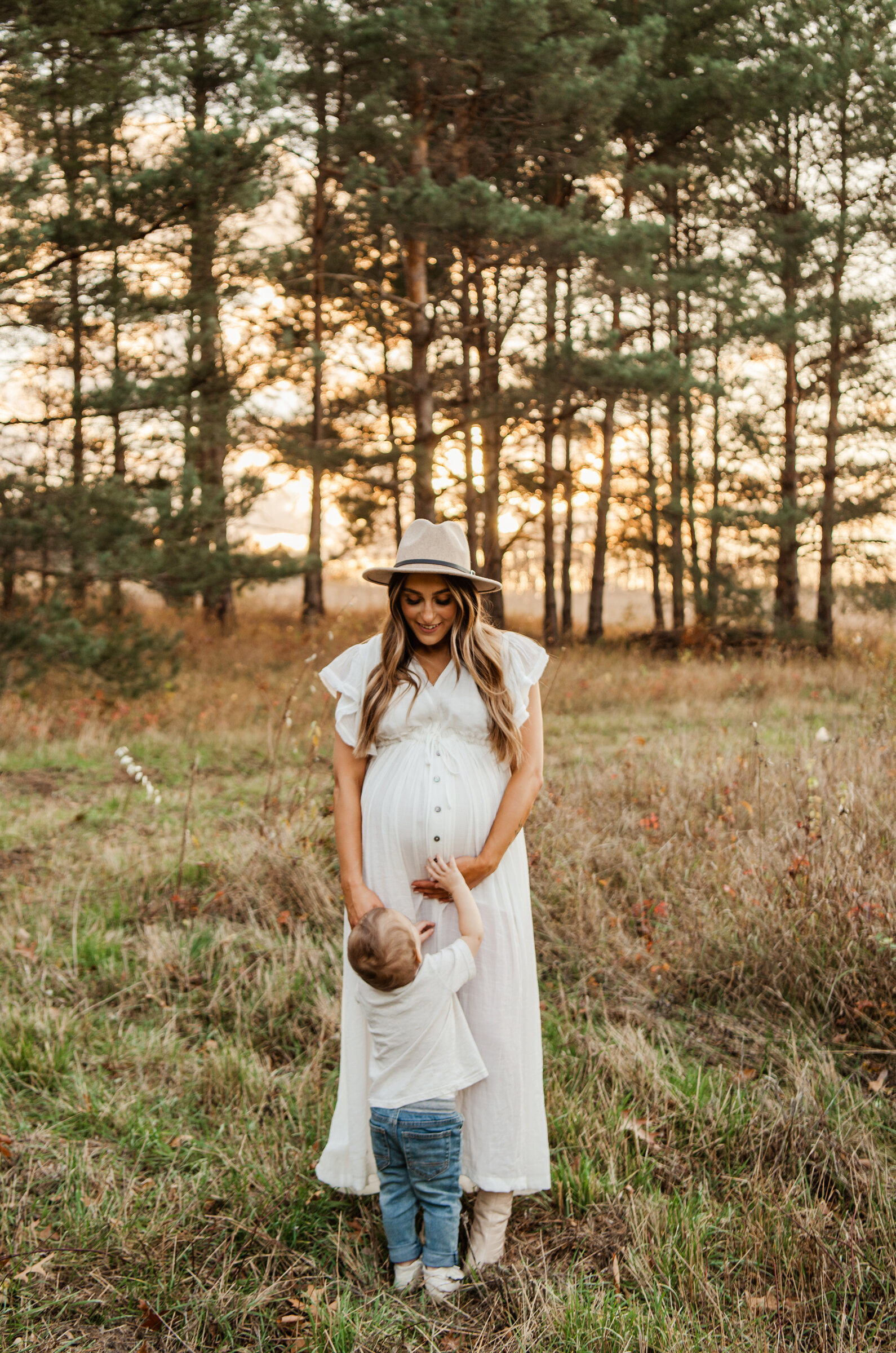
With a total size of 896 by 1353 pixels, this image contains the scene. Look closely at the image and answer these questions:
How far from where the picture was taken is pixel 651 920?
14.8 feet

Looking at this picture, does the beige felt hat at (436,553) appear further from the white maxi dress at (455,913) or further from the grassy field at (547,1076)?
the grassy field at (547,1076)

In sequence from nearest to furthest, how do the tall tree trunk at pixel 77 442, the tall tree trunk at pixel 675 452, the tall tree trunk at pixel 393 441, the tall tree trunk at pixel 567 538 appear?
the tall tree trunk at pixel 77 442, the tall tree trunk at pixel 393 441, the tall tree trunk at pixel 675 452, the tall tree trunk at pixel 567 538

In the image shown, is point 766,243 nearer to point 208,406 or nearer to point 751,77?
point 751,77

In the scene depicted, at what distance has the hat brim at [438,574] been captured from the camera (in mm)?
2518

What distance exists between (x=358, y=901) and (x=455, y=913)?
0.27 meters

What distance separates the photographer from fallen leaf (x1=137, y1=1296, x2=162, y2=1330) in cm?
234

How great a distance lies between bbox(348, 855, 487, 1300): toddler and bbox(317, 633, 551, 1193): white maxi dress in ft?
0.32

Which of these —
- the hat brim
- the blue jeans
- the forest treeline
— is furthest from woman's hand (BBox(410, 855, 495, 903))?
the forest treeline

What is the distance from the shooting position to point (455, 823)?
2504 millimetres

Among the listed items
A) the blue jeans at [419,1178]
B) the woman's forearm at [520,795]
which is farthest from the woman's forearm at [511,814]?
the blue jeans at [419,1178]

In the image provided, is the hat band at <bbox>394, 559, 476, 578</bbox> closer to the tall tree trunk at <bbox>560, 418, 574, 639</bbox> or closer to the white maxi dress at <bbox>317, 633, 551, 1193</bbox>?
the white maxi dress at <bbox>317, 633, 551, 1193</bbox>

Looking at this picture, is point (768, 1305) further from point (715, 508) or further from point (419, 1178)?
point (715, 508)

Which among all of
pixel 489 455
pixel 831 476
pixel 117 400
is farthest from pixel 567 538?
pixel 117 400

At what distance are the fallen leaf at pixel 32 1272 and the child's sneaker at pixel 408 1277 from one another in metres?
0.93
